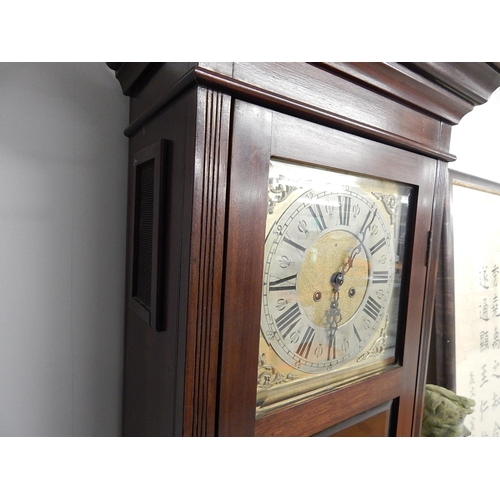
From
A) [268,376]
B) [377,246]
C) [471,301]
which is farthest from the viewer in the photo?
[471,301]

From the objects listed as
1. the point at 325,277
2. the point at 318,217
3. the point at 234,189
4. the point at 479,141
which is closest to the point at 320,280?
the point at 325,277

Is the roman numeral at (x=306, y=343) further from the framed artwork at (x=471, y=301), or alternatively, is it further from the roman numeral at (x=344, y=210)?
the framed artwork at (x=471, y=301)

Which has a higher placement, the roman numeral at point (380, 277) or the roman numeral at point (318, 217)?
the roman numeral at point (318, 217)

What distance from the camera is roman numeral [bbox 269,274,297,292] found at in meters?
0.60

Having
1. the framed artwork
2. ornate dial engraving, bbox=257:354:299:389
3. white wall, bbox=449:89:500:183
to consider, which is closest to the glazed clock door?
ornate dial engraving, bbox=257:354:299:389

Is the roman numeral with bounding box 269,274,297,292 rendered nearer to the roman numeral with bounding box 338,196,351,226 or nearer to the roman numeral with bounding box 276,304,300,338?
the roman numeral with bounding box 276,304,300,338

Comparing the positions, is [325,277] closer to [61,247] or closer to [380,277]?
[380,277]

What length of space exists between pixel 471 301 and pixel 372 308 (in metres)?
0.76

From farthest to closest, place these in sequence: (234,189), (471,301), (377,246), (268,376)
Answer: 1. (471,301)
2. (377,246)
3. (268,376)
4. (234,189)

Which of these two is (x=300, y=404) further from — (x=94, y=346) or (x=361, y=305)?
(x=94, y=346)

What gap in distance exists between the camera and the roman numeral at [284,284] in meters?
0.60

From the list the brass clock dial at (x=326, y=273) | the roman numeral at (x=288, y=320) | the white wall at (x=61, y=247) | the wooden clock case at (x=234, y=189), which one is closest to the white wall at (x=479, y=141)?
the wooden clock case at (x=234, y=189)

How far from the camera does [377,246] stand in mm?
728

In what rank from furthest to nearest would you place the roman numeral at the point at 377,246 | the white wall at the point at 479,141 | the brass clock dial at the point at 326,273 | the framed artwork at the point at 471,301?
1. the white wall at the point at 479,141
2. the framed artwork at the point at 471,301
3. the roman numeral at the point at 377,246
4. the brass clock dial at the point at 326,273
